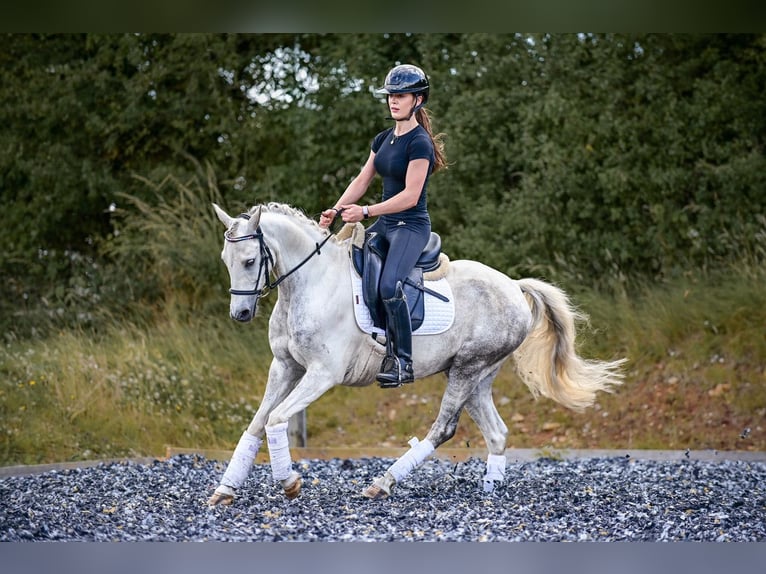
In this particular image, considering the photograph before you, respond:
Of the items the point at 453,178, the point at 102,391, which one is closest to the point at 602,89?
the point at 453,178

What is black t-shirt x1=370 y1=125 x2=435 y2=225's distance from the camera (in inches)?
228

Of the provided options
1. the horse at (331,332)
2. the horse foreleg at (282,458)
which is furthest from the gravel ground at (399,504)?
the horse at (331,332)

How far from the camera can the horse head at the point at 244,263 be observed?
17.7ft

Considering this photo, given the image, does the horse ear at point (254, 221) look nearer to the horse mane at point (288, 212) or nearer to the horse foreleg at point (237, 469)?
the horse mane at point (288, 212)

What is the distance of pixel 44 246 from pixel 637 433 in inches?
290

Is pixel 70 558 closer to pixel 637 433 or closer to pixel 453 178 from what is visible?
pixel 637 433

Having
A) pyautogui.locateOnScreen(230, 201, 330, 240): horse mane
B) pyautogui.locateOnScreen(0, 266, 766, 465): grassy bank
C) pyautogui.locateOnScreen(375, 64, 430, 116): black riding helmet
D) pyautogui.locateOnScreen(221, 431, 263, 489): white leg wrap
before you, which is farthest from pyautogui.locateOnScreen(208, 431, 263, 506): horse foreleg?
pyautogui.locateOnScreen(0, 266, 766, 465): grassy bank

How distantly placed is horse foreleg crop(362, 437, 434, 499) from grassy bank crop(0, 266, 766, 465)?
307 centimetres

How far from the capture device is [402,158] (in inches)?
231

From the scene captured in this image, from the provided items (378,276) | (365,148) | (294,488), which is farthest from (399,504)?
(365,148)

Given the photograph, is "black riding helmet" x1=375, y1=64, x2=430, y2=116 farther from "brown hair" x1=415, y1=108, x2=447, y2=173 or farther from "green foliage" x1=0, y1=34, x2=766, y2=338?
"green foliage" x1=0, y1=34, x2=766, y2=338

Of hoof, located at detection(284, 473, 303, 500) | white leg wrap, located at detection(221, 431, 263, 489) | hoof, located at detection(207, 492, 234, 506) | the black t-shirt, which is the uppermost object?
the black t-shirt

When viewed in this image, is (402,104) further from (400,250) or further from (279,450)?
(279,450)
